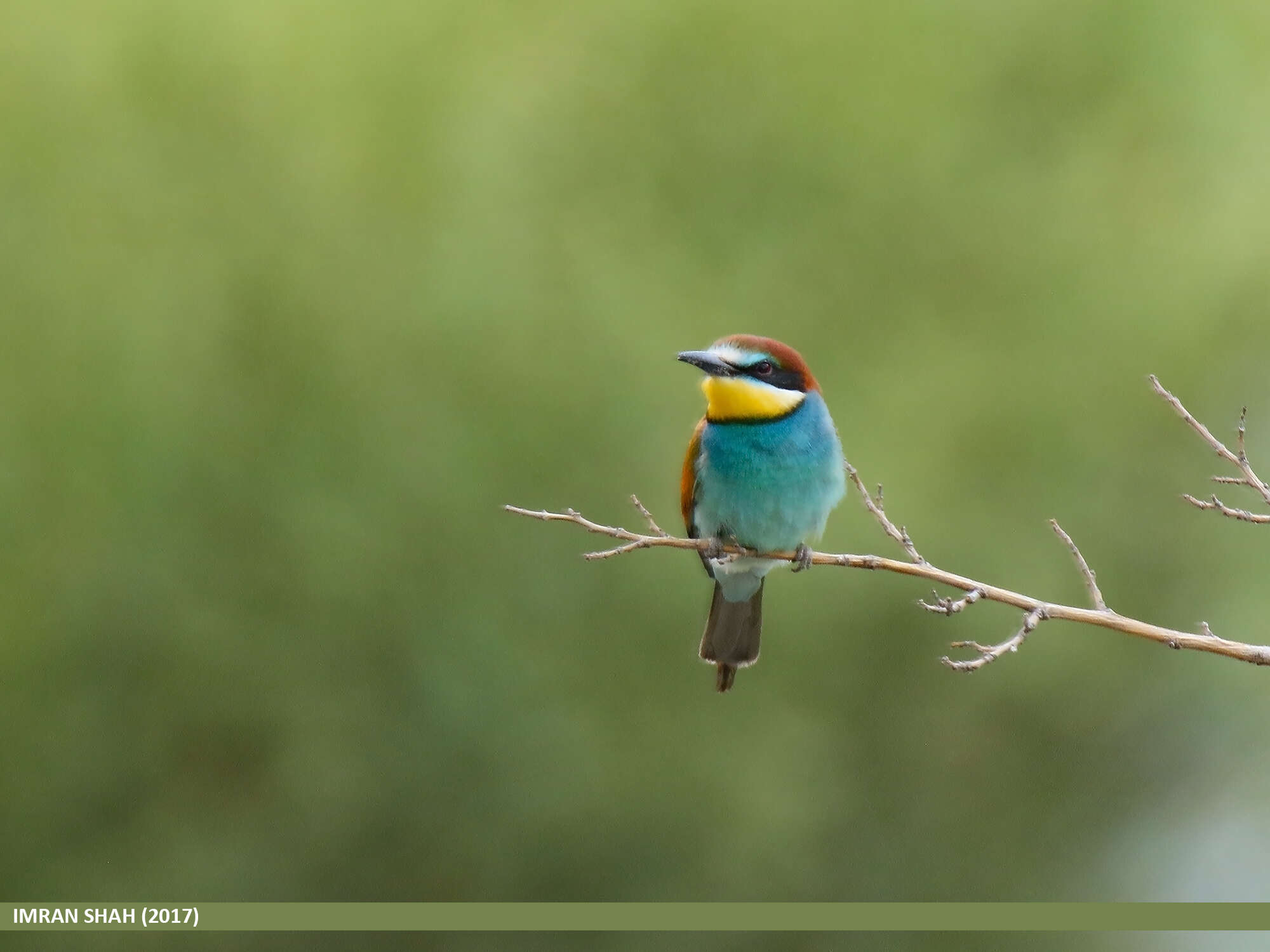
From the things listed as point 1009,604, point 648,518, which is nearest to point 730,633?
point 648,518

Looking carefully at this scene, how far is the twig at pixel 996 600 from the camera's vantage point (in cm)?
169

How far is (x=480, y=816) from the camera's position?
5.75 meters

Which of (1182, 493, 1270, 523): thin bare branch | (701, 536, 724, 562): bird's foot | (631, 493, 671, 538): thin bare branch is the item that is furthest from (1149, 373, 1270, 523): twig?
(701, 536, 724, 562): bird's foot

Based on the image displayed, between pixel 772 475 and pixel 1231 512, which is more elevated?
pixel 1231 512

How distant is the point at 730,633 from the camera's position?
3131 millimetres

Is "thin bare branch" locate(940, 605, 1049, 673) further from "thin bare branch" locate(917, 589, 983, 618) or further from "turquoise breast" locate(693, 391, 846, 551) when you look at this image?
"turquoise breast" locate(693, 391, 846, 551)

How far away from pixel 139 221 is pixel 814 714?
3.58 meters

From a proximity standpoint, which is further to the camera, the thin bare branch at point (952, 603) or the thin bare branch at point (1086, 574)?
the thin bare branch at point (1086, 574)

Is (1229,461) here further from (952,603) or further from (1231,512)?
(952,603)

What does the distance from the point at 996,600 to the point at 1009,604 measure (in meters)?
0.11

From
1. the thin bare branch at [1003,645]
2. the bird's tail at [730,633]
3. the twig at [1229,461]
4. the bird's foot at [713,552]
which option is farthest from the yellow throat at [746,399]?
the thin bare branch at [1003,645]

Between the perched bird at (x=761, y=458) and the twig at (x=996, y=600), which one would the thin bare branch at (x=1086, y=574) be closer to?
the twig at (x=996, y=600)

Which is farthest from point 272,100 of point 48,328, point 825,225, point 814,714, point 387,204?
point 814,714

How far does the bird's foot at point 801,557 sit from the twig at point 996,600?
471 mm
